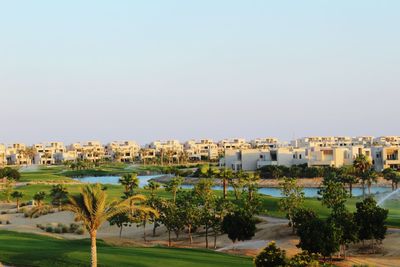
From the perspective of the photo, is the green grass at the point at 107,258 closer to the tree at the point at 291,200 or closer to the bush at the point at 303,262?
the bush at the point at 303,262

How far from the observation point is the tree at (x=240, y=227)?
129 ft

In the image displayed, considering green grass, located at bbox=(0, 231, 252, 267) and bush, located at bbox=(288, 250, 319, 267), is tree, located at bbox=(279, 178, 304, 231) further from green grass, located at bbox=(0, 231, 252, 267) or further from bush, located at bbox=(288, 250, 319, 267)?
bush, located at bbox=(288, 250, 319, 267)

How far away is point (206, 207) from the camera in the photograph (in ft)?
149

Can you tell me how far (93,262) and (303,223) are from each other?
17.0 meters

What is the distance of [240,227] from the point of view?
129 feet

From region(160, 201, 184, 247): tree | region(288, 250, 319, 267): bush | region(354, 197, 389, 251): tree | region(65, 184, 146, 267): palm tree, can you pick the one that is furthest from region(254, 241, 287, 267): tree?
region(160, 201, 184, 247): tree

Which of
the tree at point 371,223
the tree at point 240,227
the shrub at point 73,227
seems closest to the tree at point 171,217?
the tree at point 240,227

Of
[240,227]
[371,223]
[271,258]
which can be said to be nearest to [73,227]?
[240,227]

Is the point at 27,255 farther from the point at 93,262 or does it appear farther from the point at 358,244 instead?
the point at 358,244

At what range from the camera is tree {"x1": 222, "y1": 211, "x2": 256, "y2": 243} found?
129ft

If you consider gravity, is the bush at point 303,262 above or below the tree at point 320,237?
above

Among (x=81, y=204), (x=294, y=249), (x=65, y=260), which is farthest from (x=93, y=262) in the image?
(x=294, y=249)

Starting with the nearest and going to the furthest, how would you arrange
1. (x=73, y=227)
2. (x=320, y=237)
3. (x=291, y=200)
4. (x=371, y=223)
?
(x=320, y=237) → (x=371, y=223) → (x=291, y=200) → (x=73, y=227)

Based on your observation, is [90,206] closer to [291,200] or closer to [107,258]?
[107,258]
